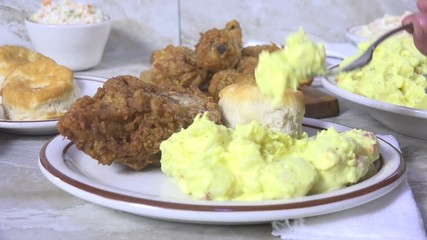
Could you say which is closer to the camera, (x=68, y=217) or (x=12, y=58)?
(x=68, y=217)

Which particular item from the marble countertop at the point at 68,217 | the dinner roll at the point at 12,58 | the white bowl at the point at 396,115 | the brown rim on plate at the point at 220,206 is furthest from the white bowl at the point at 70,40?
the brown rim on plate at the point at 220,206

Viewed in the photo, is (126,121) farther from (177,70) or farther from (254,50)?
(254,50)

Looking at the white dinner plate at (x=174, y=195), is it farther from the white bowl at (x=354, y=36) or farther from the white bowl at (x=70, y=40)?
the white bowl at (x=354, y=36)

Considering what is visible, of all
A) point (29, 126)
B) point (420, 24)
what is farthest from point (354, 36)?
point (29, 126)

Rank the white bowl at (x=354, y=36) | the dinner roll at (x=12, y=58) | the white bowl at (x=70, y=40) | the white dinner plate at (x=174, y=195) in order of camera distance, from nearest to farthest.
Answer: the white dinner plate at (x=174, y=195), the dinner roll at (x=12, y=58), the white bowl at (x=70, y=40), the white bowl at (x=354, y=36)

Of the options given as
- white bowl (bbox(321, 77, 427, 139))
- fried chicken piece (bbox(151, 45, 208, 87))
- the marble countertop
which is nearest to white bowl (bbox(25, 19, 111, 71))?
fried chicken piece (bbox(151, 45, 208, 87))

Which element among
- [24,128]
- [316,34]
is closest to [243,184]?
[24,128]

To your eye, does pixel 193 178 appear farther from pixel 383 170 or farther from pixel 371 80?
pixel 371 80
